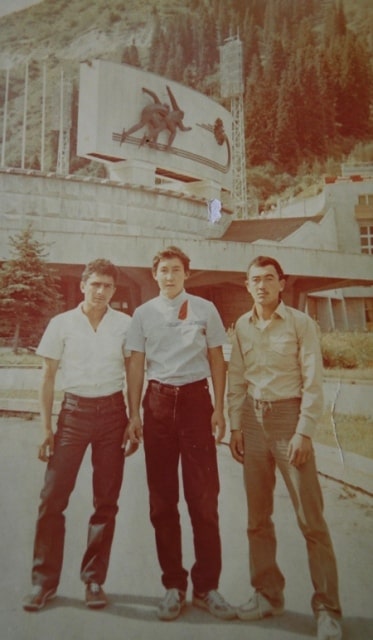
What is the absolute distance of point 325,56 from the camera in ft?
9.36

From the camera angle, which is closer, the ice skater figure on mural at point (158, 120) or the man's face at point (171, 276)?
the man's face at point (171, 276)

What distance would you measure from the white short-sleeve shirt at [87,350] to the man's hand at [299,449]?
0.76m

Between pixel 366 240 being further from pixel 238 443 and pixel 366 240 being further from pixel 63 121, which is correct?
pixel 63 121

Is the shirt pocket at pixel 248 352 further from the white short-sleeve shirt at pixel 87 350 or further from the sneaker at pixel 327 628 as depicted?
the sneaker at pixel 327 628

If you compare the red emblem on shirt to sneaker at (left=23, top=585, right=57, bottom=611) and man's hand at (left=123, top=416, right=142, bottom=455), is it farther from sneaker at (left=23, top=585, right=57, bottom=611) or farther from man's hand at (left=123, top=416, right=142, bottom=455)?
Result: sneaker at (left=23, top=585, right=57, bottom=611)

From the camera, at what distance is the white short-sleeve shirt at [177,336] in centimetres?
201

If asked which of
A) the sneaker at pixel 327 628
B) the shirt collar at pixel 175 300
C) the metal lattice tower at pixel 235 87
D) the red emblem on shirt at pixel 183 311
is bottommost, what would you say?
the sneaker at pixel 327 628

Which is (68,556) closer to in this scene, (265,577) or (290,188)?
(265,577)

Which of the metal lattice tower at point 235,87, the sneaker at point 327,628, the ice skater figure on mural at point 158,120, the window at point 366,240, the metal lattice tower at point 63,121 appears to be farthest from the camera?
the ice skater figure on mural at point 158,120

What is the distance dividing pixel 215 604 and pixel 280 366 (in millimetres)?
977

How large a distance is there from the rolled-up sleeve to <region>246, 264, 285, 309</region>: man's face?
228 mm

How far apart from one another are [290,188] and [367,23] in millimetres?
964

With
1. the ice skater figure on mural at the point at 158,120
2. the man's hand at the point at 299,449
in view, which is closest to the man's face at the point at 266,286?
the man's hand at the point at 299,449

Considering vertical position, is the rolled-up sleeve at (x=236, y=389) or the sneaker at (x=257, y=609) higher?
the rolled-up sleeve at (x=236, y=389)
